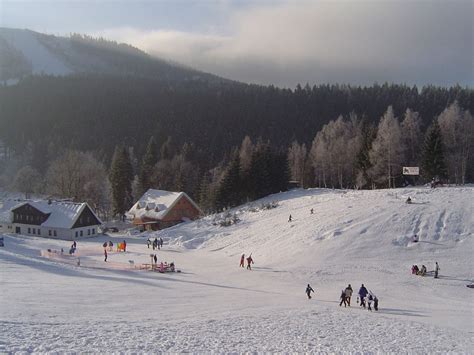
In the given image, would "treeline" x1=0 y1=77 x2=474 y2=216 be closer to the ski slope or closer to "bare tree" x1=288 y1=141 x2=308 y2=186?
"bare tree" x1=288 y1=141 x2=308 y2=186

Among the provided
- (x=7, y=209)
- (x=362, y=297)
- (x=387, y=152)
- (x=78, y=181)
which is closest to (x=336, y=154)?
(x=387, y=152)

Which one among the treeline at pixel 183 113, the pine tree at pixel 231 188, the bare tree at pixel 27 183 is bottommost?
the pine tree at pixel 231 188

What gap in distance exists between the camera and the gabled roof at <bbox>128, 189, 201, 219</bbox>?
6316cm

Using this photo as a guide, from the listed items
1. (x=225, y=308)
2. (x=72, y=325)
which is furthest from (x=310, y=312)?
(x=72, y=325)

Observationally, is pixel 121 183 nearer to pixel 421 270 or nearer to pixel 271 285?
pixel 271 285

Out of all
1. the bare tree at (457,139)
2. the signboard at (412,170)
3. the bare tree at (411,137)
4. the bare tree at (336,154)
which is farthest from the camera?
the bare tree at (336,154)

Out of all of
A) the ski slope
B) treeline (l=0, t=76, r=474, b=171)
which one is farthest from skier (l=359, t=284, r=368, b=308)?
treeline (l=0, t=76, r=474, b=171)

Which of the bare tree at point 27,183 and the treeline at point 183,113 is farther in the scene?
the treeline at point 183,113

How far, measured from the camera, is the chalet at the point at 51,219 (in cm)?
5706

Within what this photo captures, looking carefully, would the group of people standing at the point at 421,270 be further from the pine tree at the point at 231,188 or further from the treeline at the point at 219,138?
the pine tree at the point at 231,188

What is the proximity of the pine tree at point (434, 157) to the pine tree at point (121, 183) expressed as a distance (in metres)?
47.3

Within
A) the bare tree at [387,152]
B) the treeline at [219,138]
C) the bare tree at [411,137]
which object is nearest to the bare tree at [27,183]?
the treeline at [219,138]

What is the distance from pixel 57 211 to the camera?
5931cm

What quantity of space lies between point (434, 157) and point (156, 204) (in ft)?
131
